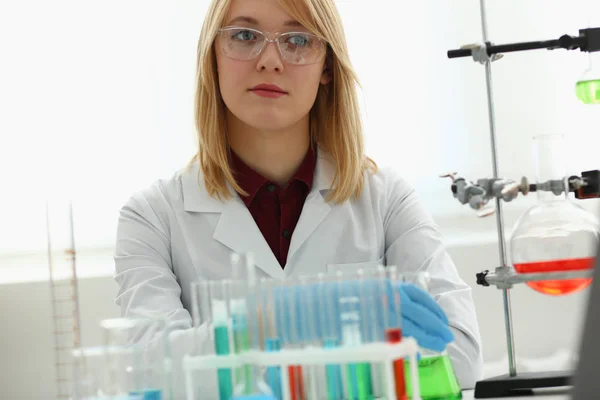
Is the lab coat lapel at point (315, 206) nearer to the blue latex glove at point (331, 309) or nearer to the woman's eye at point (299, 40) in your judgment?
the woman's eye at point (299, 40)

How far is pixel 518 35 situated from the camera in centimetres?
327

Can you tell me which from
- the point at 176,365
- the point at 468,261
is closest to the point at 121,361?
the point at 176,365

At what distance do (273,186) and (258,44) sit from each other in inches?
15.7

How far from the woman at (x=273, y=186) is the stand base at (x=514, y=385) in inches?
18.6

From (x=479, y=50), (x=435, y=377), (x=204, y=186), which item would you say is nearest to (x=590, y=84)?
(x=479, y=50)

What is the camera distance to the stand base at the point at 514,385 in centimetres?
145

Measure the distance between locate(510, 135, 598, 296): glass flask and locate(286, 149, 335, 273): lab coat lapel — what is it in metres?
0.85

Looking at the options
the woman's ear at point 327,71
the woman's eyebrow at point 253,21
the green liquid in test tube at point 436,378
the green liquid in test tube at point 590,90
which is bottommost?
the green liquid in test tube at point 436,378

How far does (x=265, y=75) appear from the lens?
2.11 m

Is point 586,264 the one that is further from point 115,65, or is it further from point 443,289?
point 115,65

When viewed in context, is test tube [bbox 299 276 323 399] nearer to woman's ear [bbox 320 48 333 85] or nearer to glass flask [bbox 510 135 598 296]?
glass flask [bbox 510 135 598 296]

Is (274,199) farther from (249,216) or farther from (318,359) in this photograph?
(318,359)

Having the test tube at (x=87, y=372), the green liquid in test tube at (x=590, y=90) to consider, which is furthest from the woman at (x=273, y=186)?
the test tube at (x=87, y=372)

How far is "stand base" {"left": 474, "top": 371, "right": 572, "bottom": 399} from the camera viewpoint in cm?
145
